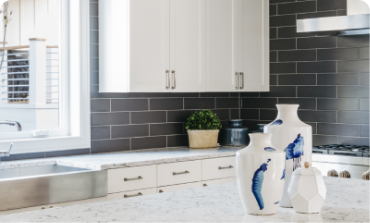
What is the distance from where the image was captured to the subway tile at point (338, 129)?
4250 mm

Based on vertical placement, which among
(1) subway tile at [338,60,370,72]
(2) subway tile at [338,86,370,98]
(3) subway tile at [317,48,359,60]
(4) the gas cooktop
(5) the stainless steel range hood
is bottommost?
(4) the gas cooktop

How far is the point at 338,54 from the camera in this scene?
4.32 meters

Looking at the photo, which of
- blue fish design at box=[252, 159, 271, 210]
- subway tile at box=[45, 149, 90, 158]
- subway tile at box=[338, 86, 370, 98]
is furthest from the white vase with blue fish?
subway tile at box=[338, 86, 370, 98]

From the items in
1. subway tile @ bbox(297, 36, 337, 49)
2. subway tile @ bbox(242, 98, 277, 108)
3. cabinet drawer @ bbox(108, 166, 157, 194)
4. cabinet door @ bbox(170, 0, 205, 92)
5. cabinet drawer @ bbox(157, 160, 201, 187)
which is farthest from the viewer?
subway tile @ bbox(242, 98, 277, 108)

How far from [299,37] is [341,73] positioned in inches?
20.7

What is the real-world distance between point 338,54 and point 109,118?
199 centimetres

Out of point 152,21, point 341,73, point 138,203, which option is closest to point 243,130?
point 341,73

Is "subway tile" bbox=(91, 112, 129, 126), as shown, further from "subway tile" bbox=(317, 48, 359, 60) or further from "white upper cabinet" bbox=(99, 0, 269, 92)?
"subway tile" bbox=(317, 48, 359, 60)

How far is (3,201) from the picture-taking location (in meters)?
2.81

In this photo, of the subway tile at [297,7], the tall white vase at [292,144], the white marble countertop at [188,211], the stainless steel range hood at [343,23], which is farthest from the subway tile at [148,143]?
the tall white vase at [292,144]

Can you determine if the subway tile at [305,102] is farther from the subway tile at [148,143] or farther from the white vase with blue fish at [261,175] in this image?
the white vase with blue fish at [261,175]

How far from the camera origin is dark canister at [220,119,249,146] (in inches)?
179

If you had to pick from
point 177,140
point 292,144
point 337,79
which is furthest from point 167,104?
point 292,144

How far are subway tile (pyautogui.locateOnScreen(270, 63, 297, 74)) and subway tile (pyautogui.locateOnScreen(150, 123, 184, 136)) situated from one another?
39.7 inches
